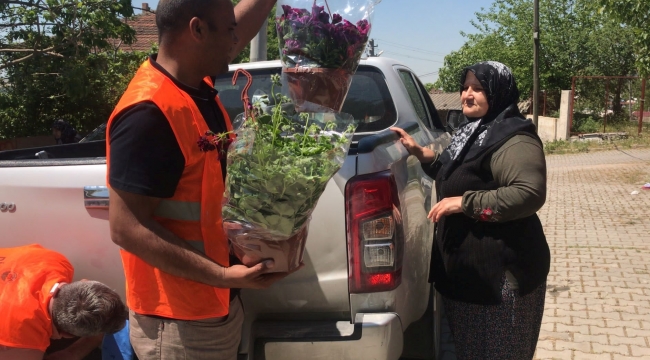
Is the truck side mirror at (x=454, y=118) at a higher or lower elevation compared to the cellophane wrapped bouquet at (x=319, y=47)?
lower

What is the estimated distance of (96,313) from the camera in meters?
2.47

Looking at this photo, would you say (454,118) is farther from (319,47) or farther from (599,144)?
(599,144)

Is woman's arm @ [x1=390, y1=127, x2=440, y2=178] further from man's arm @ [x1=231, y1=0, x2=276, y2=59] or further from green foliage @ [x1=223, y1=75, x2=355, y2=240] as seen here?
green foliage @ [x1=223, y1=75, x2=355, y2=240]

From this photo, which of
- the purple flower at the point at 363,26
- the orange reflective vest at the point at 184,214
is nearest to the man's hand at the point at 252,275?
the orange reflective vest at the point at 184,214

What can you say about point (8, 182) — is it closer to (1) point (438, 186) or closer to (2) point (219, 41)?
(2) point (219, 41)

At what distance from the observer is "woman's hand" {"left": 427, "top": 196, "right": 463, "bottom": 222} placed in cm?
256

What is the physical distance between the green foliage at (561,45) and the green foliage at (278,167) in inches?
1112

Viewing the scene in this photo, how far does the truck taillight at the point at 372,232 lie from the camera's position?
2299 mm

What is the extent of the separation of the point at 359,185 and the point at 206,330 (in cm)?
81

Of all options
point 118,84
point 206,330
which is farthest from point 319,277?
point 118,84

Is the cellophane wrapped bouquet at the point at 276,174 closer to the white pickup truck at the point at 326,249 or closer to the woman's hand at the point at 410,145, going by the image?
the white pickup truck at the point at 326,249

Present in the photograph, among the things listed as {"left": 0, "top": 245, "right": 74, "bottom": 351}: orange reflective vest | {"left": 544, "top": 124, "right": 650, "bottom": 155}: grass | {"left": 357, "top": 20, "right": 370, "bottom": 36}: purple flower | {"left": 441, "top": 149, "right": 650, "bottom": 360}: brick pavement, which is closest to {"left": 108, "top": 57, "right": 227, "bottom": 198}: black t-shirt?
{"left": 357, "top": 20, "right": 370, "bottom": 36}: purple flower

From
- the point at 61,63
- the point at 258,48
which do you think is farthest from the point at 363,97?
the point at 61,63

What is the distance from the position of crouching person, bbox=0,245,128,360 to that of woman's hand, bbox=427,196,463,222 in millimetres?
1495
